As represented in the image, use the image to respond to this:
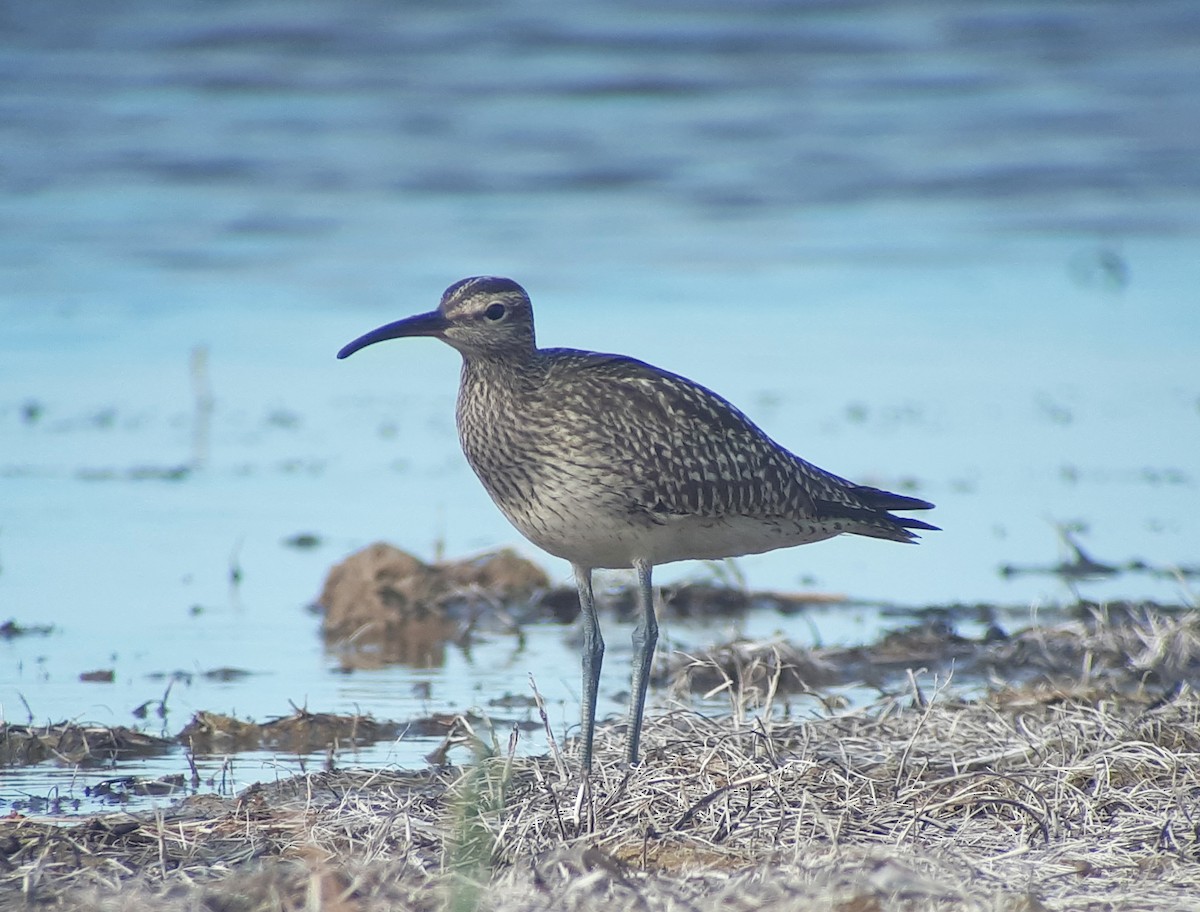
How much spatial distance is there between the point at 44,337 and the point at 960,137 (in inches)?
513

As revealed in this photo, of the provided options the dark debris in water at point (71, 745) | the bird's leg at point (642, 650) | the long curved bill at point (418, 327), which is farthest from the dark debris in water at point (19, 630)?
the bird's leg at point (642, 650)

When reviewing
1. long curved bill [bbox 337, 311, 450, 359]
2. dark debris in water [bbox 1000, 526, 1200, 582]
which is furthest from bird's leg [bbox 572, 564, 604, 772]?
dark debris in water [bbox 1000, 526, 1200, 582]

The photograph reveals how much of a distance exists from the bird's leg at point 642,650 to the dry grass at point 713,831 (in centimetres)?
12

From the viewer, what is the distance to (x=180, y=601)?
873cm

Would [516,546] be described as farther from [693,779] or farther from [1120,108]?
[1120,108]

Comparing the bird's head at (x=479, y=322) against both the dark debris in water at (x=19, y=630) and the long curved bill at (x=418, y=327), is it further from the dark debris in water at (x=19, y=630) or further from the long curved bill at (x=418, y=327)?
the dark debris in water at (x=19, y=630)

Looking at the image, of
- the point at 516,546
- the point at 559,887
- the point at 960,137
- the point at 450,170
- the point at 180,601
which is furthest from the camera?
the point at 960,137

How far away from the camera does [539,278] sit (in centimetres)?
1641

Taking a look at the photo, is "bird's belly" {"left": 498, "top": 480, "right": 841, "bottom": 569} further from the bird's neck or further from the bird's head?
the bird's head

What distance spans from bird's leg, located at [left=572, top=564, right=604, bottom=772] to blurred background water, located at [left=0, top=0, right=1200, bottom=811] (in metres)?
0.68

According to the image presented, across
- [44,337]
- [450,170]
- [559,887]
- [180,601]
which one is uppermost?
[450,170]

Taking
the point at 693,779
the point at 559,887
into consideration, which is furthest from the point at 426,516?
the point at 559,887

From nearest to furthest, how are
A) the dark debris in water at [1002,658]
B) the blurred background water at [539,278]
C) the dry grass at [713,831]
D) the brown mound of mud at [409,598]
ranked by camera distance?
1. the dry grass at [713,831]
2. the dark debris in water at [1002,658]
3. the brown mound of mud at [409,598]
4. the blurred background water at [539,278]

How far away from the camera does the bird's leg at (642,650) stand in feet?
20.4
